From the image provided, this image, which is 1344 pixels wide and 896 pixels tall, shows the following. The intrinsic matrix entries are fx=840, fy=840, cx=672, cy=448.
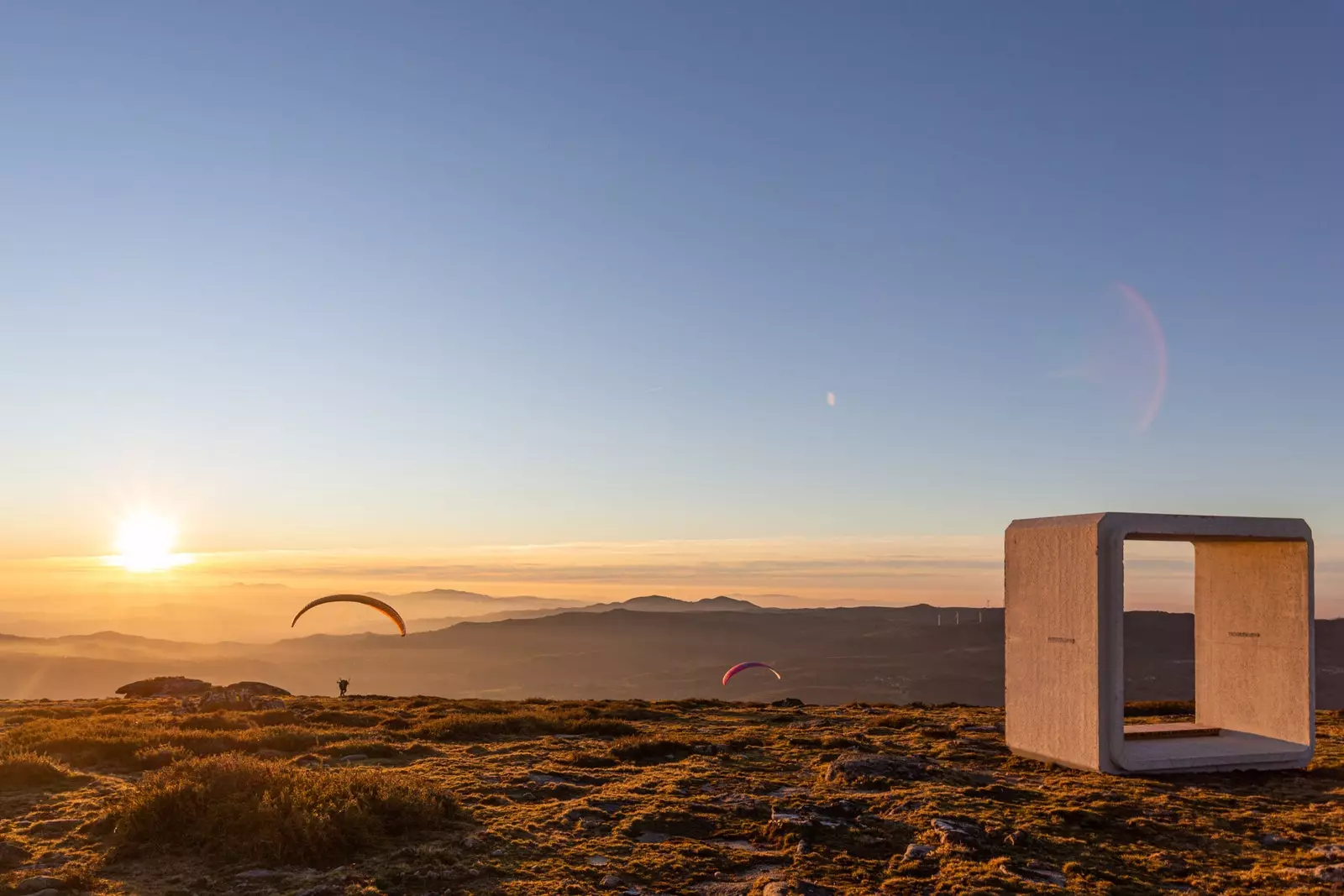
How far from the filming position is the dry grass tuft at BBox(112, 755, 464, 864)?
10.3m

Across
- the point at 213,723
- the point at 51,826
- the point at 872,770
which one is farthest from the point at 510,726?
the point at 51,826

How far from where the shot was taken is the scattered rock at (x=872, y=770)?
15008 mm

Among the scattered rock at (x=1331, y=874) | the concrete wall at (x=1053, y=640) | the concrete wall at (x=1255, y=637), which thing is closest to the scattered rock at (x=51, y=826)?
the scattered rock at (x=1331, y=874)

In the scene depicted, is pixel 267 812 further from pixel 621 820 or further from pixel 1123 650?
pixel 1123 650

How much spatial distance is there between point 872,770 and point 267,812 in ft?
33.1

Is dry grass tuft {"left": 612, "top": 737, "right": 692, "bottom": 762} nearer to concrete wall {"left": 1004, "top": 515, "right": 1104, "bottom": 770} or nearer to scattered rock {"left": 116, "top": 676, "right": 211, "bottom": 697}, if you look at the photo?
concrete wall {"left": 1004, "top": 515, "right": 1104, "bottom": 770}

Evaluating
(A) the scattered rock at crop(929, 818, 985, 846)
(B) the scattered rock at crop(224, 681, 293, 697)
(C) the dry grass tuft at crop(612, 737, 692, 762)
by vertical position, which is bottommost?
(B) the scattered rock at crop(224, 681, 293, 697)

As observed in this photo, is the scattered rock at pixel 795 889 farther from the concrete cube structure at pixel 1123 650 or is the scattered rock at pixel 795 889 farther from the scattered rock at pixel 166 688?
the scattered rock at pixel 166 688

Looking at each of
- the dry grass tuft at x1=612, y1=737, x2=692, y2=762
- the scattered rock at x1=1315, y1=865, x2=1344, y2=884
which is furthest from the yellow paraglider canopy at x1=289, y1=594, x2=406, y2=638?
the scattered rock at x1=1315, y1=865, x2=1344, y2=884

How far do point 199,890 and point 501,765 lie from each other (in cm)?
763

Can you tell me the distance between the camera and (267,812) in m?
10.6

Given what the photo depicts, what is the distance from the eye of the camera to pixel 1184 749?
52.8 feet

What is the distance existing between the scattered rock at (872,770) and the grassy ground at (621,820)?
55mm

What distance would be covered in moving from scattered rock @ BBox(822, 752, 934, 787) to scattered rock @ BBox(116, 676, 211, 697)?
2497cm
